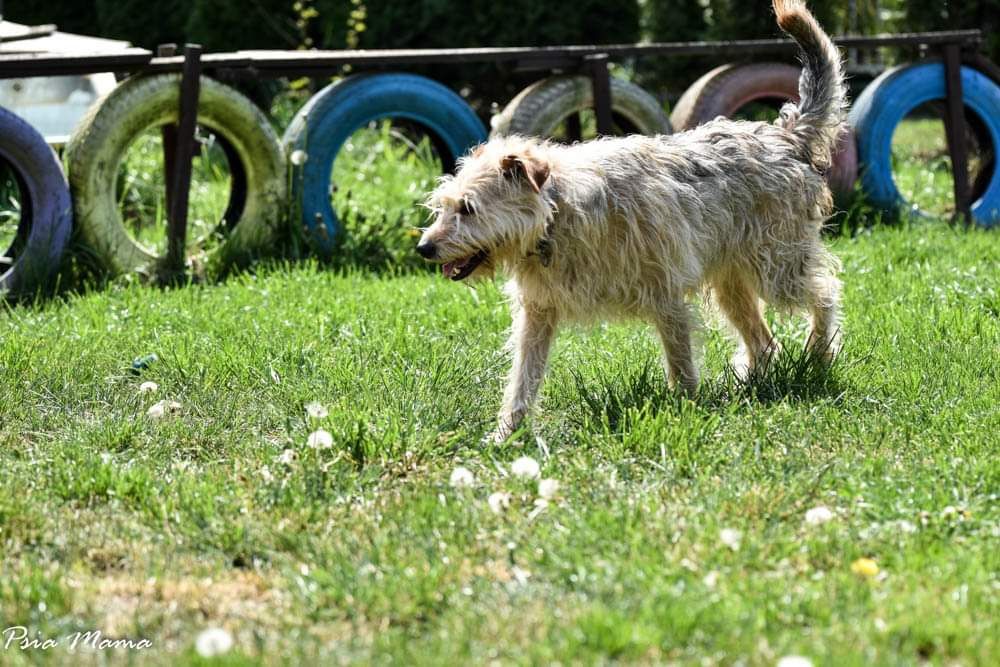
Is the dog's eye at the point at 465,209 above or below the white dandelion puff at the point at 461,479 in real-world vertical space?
above

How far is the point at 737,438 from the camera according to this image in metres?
4.41

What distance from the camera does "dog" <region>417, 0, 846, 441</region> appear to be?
4.66 m

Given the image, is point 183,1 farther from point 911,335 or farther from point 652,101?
point 911,335

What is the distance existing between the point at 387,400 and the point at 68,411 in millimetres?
1266

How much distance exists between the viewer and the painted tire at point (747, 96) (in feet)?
28.1

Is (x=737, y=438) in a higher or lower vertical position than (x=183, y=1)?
lower

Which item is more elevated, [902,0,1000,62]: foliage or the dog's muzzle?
[902,0,1000,62]: foliage

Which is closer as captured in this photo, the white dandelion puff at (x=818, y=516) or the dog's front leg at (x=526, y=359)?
the white dandelion puff at (x=818, y=516)

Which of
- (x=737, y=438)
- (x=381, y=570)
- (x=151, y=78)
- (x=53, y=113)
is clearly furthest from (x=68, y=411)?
(x=53, y=113)

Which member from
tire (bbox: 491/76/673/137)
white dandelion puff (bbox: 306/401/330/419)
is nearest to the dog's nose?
white dandelion puff (bbox: 306/401/330/419)

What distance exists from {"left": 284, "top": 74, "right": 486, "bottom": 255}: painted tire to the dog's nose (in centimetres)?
328

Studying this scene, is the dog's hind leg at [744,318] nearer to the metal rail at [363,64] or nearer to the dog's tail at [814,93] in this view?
the dog's tail at [814,93]

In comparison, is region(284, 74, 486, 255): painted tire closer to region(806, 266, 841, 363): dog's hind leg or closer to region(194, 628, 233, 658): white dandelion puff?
region(806, 266, 841, 363): dog's hind leg

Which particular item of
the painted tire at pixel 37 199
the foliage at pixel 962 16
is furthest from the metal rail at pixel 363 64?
the foliage at pixel 962 16
